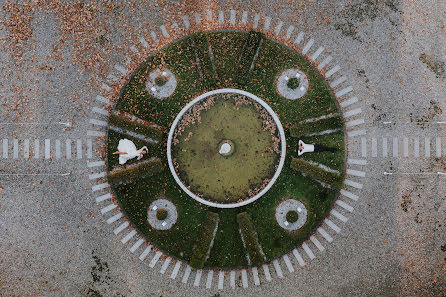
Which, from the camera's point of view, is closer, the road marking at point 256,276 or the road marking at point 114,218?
the road marking at point 256,276

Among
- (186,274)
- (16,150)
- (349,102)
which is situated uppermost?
(349,102)

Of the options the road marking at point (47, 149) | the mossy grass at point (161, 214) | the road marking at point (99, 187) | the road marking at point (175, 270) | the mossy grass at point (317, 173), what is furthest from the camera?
the road marking at point (47, 149)

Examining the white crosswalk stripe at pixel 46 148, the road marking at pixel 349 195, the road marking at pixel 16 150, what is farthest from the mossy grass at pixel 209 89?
the road marking at pixel 16 150

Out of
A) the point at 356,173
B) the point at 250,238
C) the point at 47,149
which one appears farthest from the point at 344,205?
the point at 47,149

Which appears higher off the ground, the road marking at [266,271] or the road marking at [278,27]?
the road marking at [278,27]

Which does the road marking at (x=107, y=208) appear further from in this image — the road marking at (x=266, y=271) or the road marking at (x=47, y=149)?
the road marking at (x=266, y=271)

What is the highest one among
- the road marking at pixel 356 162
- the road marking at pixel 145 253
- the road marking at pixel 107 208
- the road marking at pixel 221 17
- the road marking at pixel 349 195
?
the road marking at pixel 221 17

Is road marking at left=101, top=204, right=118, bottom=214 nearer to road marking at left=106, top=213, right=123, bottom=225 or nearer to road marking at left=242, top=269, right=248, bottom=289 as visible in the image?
road marking at left=106, top=213, right=123, bottom=225

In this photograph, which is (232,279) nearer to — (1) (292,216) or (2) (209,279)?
(2) (209,279)
